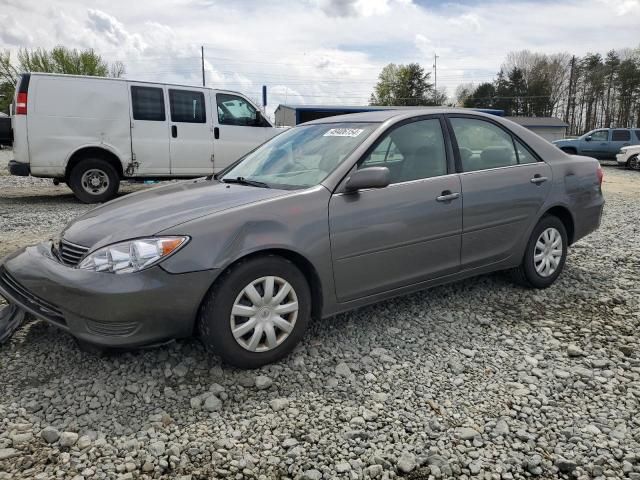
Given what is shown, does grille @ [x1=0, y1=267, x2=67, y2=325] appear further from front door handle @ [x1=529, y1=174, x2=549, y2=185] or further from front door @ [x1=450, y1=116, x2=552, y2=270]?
front door handle @ [x1=529, y1=174, x2=549, y2=185]

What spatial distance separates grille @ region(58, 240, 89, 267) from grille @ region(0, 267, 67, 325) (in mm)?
258

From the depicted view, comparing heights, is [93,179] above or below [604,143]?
below

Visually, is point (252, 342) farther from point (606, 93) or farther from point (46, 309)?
point (606, 93)

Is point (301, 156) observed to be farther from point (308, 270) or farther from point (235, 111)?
point (235, 111)

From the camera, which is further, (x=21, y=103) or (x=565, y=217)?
(x=21, y=103)

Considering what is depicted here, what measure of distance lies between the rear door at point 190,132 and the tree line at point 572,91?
50.1m

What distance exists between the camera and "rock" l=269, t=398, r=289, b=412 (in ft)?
8.85

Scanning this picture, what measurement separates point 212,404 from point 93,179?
756 cm

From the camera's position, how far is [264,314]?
2969 mm

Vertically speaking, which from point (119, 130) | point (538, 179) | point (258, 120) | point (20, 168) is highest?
point (258, 120)

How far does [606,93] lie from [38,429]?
197 ft

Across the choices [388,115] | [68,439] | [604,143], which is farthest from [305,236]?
[604,143]

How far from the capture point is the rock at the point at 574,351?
3.31 m

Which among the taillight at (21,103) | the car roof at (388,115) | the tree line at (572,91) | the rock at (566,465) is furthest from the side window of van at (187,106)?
the tree line at (572,91)
